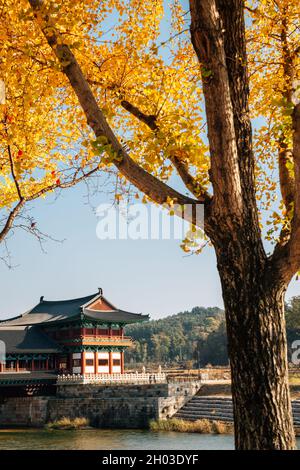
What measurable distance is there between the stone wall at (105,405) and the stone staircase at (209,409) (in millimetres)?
523

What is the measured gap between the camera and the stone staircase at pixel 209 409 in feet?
86.4

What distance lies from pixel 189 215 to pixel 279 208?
4.91ft

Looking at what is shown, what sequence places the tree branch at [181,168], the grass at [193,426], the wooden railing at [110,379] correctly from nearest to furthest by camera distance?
the tree branch at [181,168] < the grass at [193,426] < the wooden railing at [110,379]

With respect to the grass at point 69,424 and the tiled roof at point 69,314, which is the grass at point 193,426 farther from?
the tiled roof at point 69,314

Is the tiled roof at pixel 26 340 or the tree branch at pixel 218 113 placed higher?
the tree branch at pixel 218 113

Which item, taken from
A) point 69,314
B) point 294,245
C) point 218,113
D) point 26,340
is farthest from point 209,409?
point 218,113

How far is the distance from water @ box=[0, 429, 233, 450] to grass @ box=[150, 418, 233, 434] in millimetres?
571

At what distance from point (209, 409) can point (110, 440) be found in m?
6.30

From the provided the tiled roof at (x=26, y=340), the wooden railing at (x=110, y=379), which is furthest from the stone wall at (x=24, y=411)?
the tiled roof at (x=26, y=340)

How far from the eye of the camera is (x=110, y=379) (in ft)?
111

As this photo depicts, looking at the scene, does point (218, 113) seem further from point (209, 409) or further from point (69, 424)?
point (69, 424)

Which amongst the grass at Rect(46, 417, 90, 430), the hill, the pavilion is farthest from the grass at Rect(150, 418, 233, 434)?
the hill

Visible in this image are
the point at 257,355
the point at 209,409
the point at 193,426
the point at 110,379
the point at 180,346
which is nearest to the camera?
the point at 257,355

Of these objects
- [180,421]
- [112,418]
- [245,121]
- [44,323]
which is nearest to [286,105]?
[245,121]
